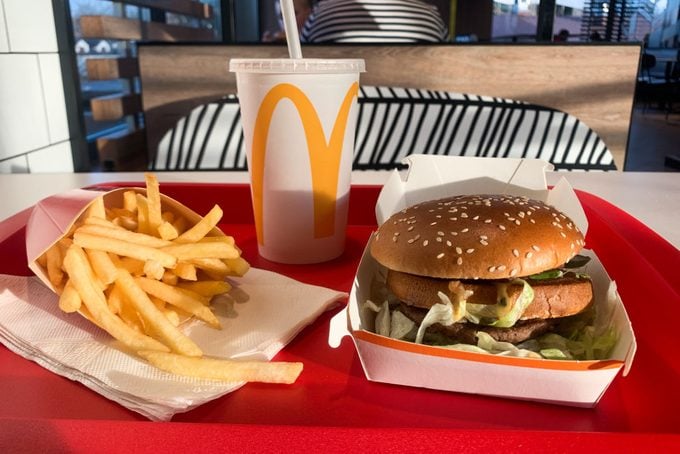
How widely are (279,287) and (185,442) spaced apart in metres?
0.49

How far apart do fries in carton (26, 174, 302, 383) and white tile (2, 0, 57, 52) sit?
2638 millimetres

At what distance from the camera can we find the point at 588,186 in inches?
75.7

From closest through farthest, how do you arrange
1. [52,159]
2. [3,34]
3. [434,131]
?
1. [3,34]
2. [52,159]
3. [434,131]

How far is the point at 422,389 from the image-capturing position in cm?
77

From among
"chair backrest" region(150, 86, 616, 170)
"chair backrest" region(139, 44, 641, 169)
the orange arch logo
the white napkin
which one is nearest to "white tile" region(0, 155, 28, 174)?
"chair backrest" region(150, 86, 616, 170)

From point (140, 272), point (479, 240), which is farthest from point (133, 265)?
point (479, 240)

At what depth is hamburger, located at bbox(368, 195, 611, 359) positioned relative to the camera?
830 mm

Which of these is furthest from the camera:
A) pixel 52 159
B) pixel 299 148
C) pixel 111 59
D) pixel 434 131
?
pixel 111 59

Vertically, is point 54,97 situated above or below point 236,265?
above

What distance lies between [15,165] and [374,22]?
2.39m

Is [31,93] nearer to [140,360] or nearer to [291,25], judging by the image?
[291,25]

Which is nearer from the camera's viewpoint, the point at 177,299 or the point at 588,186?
the point at 177,299

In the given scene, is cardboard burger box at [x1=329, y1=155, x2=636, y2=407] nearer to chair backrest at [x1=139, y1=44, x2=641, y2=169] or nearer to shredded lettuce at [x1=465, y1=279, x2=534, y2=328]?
shredded lettuce at [x1=465, y1=279, x2=534, y2=328]

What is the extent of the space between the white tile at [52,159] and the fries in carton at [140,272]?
2628 millimetres
